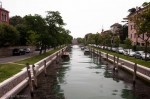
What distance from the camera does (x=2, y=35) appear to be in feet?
170

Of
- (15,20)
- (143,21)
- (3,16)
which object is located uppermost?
(15,20)

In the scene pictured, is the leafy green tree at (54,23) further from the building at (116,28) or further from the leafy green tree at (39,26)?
the building at (116,28)

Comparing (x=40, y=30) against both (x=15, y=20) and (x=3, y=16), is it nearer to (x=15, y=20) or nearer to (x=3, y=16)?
(x=3, y=16)

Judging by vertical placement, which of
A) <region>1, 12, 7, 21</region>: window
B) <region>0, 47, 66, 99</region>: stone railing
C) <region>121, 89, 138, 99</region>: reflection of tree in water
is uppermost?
Result: <region>1, 12, 7, 21</region>: window

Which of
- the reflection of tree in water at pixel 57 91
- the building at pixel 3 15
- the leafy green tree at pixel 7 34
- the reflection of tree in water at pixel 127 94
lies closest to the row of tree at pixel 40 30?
the leafy green tree at pixel 7 34

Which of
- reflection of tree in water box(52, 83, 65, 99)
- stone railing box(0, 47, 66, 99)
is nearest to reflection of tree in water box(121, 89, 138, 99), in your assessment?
reflection of tree in water box(52, 83, 65, 99)

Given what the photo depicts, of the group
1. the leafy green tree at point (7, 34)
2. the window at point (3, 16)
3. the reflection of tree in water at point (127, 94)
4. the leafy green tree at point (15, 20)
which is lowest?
the reflection of tree in water at point (127, 94)

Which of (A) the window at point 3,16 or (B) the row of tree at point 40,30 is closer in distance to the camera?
(B) the row of tree at point 40,30

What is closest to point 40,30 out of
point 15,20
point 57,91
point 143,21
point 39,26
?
point 39,26

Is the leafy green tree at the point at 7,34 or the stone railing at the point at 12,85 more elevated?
the leafy green tree at the point at 7,34

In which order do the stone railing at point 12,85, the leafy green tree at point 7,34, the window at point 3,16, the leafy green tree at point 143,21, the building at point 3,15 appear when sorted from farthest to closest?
1. the window at point 3,16
2. the building at point 3,15
3. the leafy green tree at point 7,34
4. the leafy green tree at point 143,21
5. the stone railing at point 12,85

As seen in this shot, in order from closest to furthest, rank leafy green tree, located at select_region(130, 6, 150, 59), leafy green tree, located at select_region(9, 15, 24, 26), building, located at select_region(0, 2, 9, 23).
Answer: leafy green tree, located at select_region(130, 6, 150, 59), building, located at select_region(0, 2, 9, 23), leafy green tree, located at select_region(9, 15, 24, 26)

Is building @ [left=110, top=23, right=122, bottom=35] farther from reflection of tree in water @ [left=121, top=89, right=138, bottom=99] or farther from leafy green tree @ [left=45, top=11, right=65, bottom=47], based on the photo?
reflection of tree in water @ [left=121, top=89, right=138, bottom=99]

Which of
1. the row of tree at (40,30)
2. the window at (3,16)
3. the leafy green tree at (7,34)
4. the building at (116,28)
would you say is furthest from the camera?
the building at (116,28)
